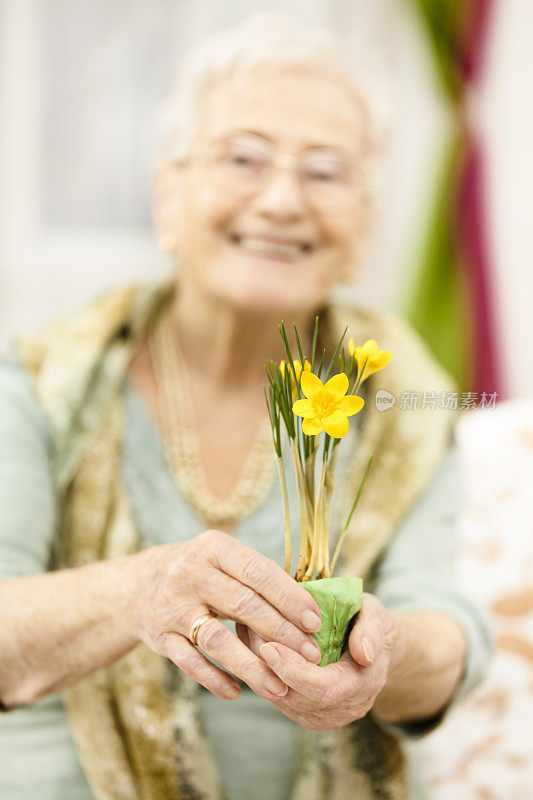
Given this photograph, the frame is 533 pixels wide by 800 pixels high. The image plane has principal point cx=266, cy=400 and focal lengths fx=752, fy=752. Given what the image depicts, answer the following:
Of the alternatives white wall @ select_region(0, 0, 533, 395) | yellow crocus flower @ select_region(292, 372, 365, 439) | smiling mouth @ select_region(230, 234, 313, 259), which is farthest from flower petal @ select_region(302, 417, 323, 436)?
white wall @ select_region(0, 0, 533, 395)

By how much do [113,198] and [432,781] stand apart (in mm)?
1968

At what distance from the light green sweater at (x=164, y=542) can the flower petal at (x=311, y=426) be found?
0.30m

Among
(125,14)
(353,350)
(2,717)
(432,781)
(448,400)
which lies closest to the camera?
(353,350)

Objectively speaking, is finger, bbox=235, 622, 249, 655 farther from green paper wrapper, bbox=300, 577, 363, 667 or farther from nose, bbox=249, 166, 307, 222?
nose, bbox=249, 166, 307, 222

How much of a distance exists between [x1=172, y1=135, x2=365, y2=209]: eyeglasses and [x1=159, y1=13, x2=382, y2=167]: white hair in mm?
91

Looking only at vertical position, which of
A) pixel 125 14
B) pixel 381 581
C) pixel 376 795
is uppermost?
pixel 125 14

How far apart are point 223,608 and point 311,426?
16cm

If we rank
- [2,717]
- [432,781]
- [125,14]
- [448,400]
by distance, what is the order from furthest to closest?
[125,14], [432,781], [2,717], [448,400]

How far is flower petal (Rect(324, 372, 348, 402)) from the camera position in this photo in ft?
1.64

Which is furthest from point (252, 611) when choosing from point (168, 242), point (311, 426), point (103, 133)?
point (103, 133)

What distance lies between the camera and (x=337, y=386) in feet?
1.65

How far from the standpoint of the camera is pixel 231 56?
38.0 inches

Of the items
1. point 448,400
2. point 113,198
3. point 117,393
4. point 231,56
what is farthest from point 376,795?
point 113,198

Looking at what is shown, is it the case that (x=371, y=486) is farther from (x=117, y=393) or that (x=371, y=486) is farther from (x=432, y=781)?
(x=432, y=781)
